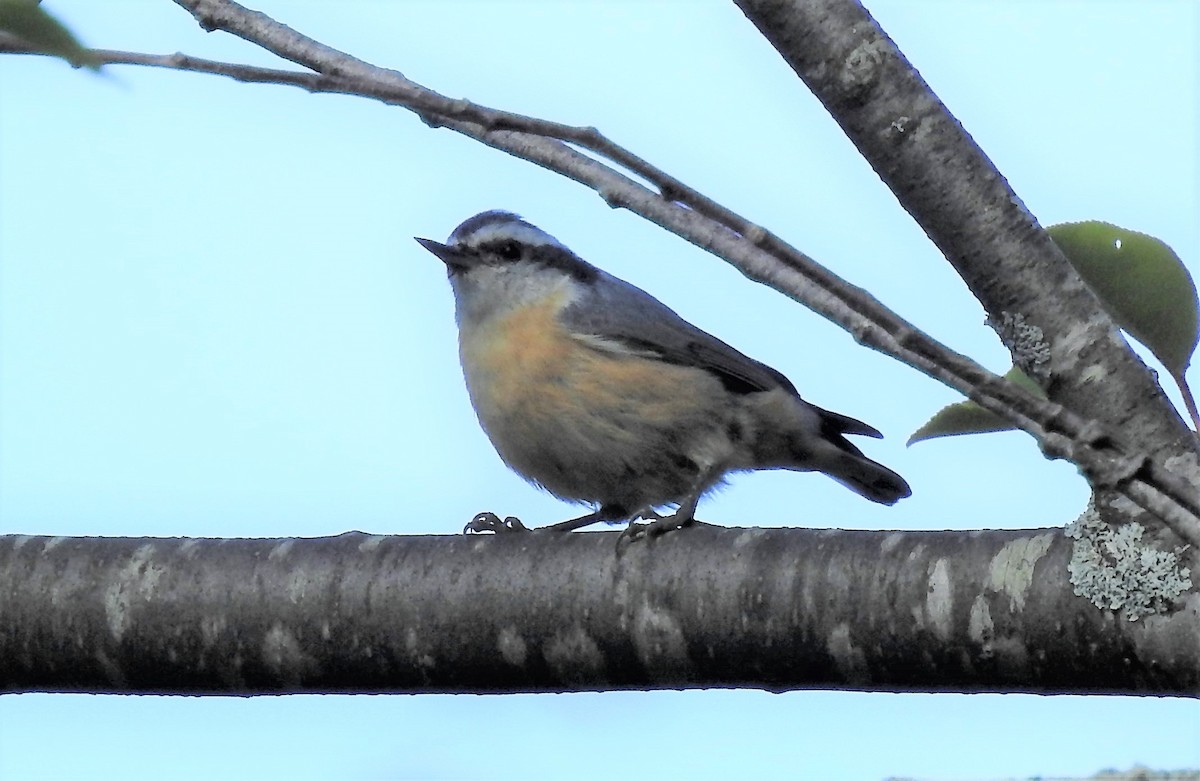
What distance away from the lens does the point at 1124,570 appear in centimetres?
208

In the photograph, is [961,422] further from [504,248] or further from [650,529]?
[504,248]

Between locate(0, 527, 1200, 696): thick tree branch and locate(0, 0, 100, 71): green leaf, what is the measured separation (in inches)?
49.1

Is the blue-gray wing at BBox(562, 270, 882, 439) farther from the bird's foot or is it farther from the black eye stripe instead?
the bird's foot

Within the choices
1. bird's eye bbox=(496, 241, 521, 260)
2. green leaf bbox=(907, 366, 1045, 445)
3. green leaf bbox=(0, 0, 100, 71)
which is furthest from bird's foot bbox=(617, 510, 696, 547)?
bird's eye bbox=(496, 241, 521, 260)

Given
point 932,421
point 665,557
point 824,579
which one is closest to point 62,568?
point 665,557

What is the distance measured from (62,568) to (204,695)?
37cm

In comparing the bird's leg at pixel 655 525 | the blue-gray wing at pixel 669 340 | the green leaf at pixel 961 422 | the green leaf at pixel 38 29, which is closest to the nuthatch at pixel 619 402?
the blue-gray wing at pixel 669 340

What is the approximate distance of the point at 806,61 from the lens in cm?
210

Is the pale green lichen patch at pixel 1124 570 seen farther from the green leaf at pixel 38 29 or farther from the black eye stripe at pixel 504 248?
the black eye stripe at pixel 504 248

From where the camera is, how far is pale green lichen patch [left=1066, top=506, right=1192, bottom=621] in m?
2.06

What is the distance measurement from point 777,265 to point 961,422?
114 cm

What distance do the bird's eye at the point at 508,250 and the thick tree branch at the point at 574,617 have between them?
215 centimetres

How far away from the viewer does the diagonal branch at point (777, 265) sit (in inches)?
53.3

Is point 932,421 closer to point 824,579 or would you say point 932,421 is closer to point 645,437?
point 824,579
